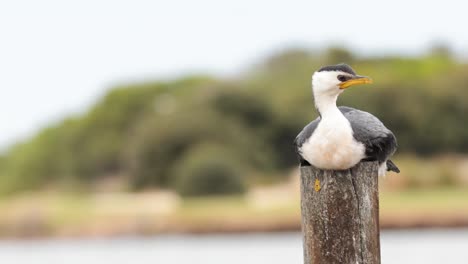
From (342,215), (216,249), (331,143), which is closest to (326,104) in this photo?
(331,143)

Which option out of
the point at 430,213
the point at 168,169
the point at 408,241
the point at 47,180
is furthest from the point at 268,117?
the point at 408,241

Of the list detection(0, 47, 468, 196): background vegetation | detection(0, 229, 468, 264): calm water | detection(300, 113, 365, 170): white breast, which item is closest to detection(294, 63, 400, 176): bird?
detection(300, 113, 365, 170): white breast

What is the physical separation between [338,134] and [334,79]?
339 mm

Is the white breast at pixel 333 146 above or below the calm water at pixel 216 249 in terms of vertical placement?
below

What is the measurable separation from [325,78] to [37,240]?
28.7 m

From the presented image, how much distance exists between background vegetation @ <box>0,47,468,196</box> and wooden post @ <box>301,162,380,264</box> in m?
29.5

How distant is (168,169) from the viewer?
42062 mm

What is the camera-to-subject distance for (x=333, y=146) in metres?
6.54

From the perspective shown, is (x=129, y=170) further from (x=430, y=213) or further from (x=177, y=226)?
(x=430, y=213)

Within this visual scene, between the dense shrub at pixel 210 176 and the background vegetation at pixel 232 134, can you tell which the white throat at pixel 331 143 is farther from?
the dense shrub at pixel 210 176

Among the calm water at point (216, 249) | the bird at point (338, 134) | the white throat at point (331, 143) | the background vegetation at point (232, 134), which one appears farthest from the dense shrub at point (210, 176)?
the white throat at point (331, 143)

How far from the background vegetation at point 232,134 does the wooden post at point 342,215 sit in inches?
1162

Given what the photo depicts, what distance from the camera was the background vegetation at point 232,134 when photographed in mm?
41344

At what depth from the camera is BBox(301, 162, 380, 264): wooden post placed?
6.55 metres
